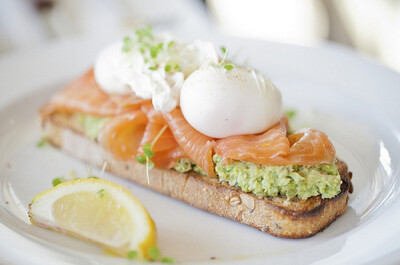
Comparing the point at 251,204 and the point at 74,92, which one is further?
the point at 74,92

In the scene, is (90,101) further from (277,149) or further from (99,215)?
(277,149)

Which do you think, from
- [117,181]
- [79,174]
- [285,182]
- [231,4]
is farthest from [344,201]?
[231,4]

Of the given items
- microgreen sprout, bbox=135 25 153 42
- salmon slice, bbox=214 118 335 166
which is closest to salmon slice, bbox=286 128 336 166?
salmon slice, bbox=214 118 335 166

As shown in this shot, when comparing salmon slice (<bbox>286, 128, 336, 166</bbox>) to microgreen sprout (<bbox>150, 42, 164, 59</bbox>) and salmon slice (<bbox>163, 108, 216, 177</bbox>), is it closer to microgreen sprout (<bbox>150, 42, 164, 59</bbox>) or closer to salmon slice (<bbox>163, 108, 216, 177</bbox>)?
salmon slice (<bbox>163, 108, 216, 177</bbox>)

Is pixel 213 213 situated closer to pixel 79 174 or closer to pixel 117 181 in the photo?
pixel 117 181

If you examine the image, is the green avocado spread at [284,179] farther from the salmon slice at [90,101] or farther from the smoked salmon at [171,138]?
the salmon slice at [90,101]

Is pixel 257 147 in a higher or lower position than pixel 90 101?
higher

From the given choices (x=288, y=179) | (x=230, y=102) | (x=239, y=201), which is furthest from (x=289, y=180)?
(x=230, y=102)
